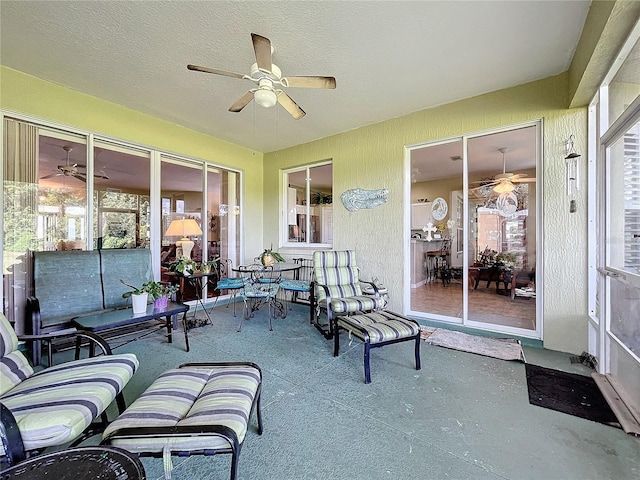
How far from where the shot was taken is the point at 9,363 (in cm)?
164

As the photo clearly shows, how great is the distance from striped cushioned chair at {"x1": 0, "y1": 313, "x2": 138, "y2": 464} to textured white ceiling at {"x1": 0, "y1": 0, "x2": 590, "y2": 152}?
2.48 metres

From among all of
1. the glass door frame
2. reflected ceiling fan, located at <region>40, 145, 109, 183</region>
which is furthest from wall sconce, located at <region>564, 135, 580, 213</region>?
reflected ceiling fan, located at <region>40, 145, 109, 183</region>

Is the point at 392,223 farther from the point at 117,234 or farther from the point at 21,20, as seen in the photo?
the point at 21,20

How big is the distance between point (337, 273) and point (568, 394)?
260cm

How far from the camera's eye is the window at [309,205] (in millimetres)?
5254

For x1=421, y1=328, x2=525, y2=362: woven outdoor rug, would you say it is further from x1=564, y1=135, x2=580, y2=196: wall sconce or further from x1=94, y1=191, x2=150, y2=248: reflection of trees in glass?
x1=94, y1=191, x2=150, y2=248: reflection of trees in glass

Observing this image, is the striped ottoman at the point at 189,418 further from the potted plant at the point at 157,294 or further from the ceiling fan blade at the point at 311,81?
the ceiling fan blade at the point at 311,81

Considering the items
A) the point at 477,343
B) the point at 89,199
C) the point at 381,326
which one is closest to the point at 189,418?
the point at 381,326

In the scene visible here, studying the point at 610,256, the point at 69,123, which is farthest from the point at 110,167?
the point at 610,256

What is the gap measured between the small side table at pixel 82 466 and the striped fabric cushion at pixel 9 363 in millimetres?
841

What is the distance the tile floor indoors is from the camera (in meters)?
1.50

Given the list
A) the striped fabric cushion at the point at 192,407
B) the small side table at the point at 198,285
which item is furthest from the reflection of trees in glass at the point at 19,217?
the striped fabric cushion at the point at 192,407

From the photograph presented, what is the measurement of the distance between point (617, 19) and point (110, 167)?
5.30 meters

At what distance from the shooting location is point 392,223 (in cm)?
423
